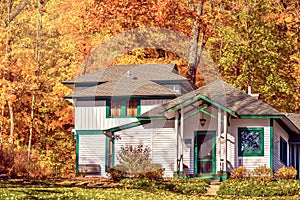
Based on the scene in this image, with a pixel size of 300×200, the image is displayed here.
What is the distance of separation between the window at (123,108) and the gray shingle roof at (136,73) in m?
1.88

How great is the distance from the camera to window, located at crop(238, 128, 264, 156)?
46.9 m

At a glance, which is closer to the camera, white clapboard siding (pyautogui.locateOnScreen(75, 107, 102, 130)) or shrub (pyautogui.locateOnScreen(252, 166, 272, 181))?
shrub (pyautogui.locateOnScreen(252, 166, 272, 181))

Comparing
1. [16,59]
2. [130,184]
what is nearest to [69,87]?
[16,59]

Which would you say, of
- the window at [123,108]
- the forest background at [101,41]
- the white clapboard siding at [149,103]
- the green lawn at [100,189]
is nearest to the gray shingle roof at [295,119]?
the forest background at [101,41]

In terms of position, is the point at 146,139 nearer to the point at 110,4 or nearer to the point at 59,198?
the point at 110,4

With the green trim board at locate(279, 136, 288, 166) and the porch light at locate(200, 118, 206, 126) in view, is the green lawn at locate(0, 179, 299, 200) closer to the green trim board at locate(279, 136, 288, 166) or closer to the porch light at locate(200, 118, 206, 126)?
the porch light at locate(200, 118, 206, 126)

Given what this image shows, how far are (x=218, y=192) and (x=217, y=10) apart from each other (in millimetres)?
27507

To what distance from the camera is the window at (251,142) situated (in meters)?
46.9

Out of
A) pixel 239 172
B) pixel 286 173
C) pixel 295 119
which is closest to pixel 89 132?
pixel 295 119

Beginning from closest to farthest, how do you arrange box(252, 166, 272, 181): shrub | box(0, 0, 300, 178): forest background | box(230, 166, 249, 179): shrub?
box(230, 166, 249, 179): shrub
box(252, 166, 272, 181): shrub
box(0, 0, 300, 178): forest background

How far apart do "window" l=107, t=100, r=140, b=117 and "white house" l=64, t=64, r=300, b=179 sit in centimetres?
6

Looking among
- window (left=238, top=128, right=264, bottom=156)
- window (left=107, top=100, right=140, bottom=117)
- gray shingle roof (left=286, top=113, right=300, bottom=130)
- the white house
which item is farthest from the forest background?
window (left=238, top=128, right=264, bottom=156)

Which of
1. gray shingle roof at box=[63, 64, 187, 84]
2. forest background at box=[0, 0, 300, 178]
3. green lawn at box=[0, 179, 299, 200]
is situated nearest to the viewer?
green lawn at box=[0, 179, 299, 200]

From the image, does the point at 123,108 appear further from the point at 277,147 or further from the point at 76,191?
the point at 76,191
